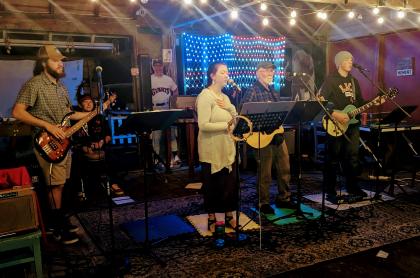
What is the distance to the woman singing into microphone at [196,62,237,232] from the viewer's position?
3875mm

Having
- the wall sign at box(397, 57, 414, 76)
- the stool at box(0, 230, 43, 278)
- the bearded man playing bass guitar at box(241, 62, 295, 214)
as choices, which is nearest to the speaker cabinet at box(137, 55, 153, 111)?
the bearded man playing bass guitar at box(241, 62, 295, 214)

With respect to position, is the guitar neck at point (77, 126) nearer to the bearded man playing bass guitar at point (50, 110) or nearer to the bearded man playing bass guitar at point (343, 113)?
the bearded man playing bass guitar at point (50, 110)

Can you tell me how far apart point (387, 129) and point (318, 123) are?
2.29 m

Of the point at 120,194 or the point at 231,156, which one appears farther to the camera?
the point at 120,194

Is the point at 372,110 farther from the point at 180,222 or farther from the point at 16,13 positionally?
the point at 16,13

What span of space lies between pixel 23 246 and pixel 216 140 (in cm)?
195

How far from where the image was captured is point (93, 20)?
7.32 m

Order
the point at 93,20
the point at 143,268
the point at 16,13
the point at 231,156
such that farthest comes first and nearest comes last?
the point at 93,20 < the point at 16,13 < the point at 231,156 < the point at 143,268

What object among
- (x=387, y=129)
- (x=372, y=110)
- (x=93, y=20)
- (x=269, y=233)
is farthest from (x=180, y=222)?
(x=372, y=110)

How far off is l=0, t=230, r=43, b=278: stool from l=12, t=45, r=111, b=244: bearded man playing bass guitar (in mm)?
1007

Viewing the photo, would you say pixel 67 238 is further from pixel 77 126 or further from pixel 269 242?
pixel 269 242

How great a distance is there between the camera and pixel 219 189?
411cm

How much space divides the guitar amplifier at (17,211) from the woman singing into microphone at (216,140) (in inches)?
65.7

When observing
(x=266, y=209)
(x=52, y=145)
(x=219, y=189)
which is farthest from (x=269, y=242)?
(x=52, y=145)
